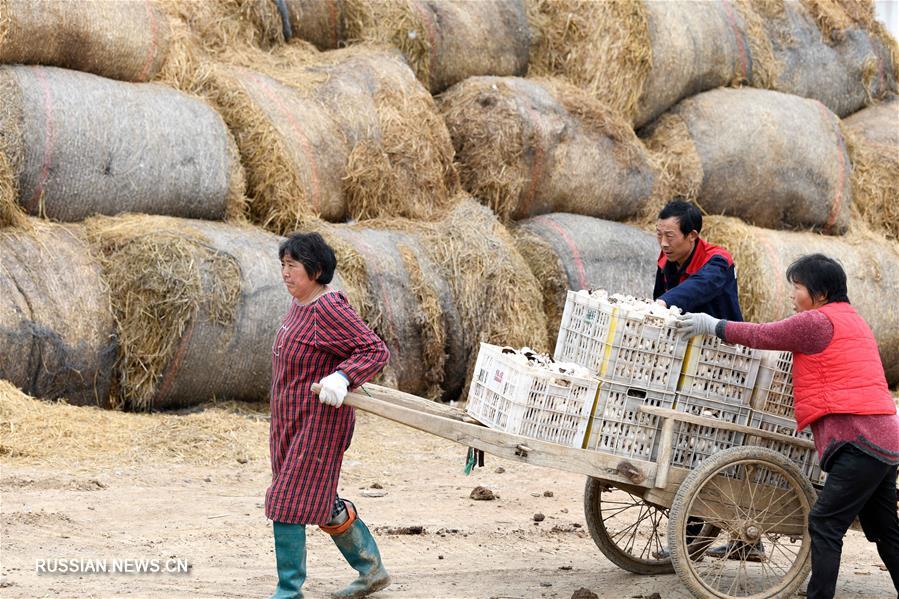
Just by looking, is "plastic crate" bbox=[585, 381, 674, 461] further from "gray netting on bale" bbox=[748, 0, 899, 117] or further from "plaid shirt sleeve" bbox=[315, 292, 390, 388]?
"gray netting on bale" bbox=[748, 0, 899, 117]

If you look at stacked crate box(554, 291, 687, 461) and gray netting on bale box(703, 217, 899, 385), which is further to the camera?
gray netting on bale box(703, 217, 899, 385)

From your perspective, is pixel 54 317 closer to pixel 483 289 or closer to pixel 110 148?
pixel 110 148

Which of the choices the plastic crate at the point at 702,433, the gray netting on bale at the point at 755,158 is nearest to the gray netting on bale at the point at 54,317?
the plastic crate at the point at 702,433

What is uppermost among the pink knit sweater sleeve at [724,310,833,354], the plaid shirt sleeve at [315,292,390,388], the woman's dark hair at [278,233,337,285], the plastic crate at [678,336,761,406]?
the pink knit sweater sleeve at [724,310,833,354]

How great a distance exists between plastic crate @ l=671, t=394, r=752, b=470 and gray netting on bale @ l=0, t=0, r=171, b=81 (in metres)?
5.51

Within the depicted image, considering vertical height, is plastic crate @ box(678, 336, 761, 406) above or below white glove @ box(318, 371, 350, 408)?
above

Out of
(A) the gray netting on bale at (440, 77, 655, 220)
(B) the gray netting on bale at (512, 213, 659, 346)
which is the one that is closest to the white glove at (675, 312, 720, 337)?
(B) the gray netting on bale at (512, 213, 659, 346)

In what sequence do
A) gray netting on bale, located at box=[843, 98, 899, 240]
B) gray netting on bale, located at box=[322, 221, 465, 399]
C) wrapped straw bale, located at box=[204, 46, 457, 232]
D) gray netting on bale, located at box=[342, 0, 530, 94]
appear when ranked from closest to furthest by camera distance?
gray netting on bale, located at box=[322, 221, 465, 399] → wrapped straw bale, located at box=[204, 46, 457, 232] → gray netting on bale, located at box=[342, 0, 530, 94] → gray netting on bale, located at box=[843, 98, 899, 240]

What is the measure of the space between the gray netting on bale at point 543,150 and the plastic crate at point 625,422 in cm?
562

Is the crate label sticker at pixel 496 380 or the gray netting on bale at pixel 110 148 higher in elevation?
the gray netting on bale at pixel 110 148

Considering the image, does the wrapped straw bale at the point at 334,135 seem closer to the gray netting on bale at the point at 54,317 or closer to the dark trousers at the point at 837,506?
the gray netting on bale at the point at 54,317

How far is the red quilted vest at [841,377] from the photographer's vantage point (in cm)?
489

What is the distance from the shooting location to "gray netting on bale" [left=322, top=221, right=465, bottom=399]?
9.07 metres

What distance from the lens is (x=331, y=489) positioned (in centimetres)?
484
